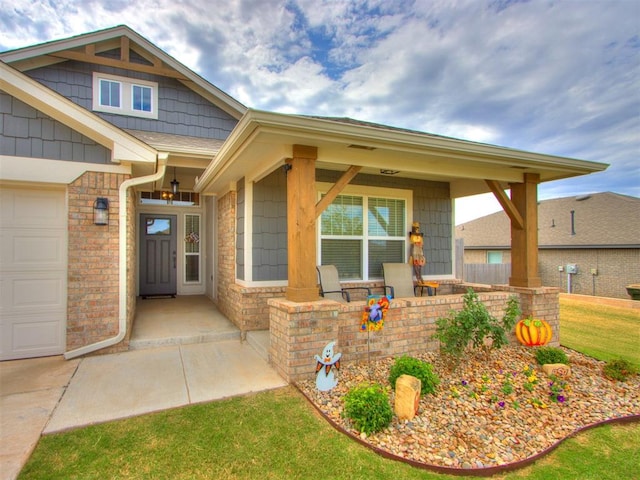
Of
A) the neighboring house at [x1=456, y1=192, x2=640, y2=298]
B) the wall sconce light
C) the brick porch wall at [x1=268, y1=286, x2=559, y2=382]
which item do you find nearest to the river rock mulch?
the brick porch wall at [x1=268, y1=286, x2=559, y2=382]

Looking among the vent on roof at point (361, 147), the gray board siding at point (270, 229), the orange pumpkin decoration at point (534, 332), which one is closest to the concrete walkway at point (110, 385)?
the gray board siding at point (270, 229)

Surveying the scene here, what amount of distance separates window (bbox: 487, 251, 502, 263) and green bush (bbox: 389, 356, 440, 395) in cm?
1715

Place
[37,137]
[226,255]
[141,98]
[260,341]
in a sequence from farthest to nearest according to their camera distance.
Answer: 1. [141,98]
2. [226,255]
3. [260,341]
4. [37,137]

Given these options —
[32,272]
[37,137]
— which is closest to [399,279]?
[32,272]

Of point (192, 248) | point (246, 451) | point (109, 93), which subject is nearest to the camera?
point (246, 451)

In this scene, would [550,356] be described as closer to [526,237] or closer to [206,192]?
[526,237]

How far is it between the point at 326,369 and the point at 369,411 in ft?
2.58

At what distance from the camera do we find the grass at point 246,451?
2295mm

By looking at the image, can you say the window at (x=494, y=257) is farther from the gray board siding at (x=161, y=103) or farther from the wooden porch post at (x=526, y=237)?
the gray board siding at (x=161, y=103)

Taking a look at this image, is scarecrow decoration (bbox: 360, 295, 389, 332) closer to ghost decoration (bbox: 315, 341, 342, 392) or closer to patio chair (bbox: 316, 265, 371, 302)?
ghost decoration (bbox: 315, 341, 342, 392)

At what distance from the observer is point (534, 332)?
4.93m

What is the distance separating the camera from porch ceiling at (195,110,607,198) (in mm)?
3514

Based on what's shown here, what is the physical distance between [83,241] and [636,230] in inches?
721

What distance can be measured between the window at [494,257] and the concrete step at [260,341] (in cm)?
1680
